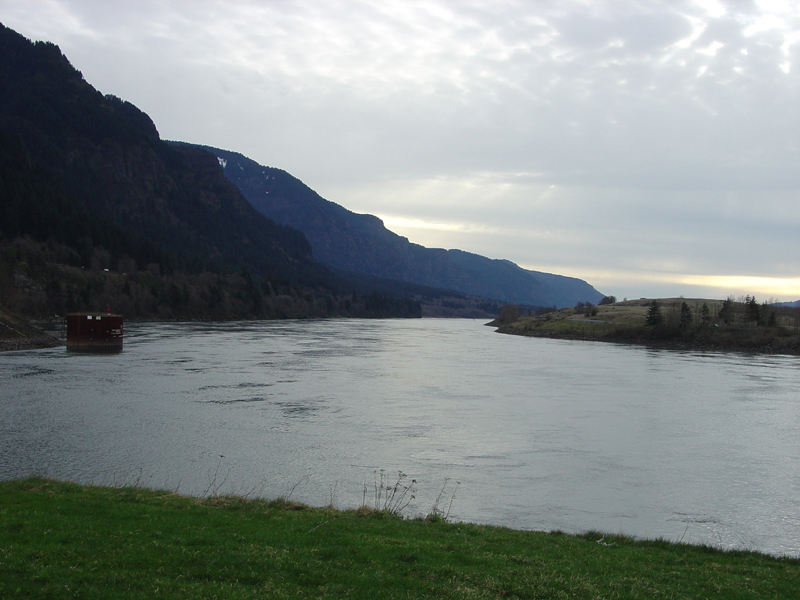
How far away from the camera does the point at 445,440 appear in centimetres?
2264

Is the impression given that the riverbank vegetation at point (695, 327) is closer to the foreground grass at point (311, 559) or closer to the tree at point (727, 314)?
the tree at point (727, 314)

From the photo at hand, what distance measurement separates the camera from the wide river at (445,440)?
1548 cm

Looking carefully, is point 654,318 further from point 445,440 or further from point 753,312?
point 445,440

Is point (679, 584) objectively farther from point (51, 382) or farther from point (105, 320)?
point (105, 320)

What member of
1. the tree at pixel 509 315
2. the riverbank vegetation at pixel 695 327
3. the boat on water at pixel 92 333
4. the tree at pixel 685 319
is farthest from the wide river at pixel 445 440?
the tree at pixel 509 315

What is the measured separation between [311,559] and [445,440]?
14480 mm

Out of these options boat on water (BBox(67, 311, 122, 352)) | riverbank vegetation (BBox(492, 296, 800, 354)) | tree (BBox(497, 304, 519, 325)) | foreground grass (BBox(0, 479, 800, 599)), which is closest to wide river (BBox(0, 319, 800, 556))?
foreground grass (BBox(0, 479, 800, 599))

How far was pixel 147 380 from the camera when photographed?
35406 mm

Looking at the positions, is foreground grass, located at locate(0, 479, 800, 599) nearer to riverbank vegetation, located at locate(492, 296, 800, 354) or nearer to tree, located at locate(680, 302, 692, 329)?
riverbank vegetation, located at locate(492, 296, 800, 354)

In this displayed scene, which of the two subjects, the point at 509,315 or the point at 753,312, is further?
the point at 509,315

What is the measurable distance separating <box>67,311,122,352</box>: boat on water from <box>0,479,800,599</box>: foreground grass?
4512 centimetres

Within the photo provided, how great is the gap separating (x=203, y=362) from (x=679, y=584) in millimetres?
42087

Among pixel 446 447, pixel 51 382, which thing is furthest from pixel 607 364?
pixel 51 382

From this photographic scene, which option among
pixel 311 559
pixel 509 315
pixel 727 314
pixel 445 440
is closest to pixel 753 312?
pixel 727 314
